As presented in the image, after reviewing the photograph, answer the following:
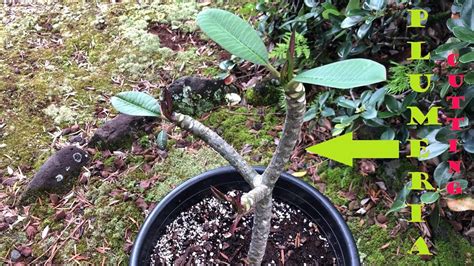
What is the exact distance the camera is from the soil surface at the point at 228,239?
1.33m

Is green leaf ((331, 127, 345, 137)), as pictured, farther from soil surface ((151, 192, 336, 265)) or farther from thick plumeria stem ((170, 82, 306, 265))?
thick plumeria stem ((170, 82, 306, 265))

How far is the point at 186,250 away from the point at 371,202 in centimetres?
67

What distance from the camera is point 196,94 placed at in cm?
194

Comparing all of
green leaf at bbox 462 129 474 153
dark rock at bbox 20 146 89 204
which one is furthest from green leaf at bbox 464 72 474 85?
dark rock at bbox 20 146 89 204

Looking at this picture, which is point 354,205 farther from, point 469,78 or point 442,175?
point 469,78

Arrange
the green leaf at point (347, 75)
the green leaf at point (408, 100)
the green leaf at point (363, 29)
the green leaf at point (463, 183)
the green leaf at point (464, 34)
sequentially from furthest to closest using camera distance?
1. the green leaf at point (363, 29)
2. the green leaf at point (408, 100)
3. the green leaf at point (463, 183)
4. the green leaf at point (464, 34)
5. the green leaf at point (347, 75)

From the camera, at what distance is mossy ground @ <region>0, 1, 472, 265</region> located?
1601 millimetres

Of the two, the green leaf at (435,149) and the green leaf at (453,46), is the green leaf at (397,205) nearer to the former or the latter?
the green leaf at (435,149)

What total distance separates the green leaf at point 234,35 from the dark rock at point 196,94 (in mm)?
1102

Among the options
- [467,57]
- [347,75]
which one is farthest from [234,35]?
[467,57]

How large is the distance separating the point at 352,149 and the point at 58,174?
3.68 ft

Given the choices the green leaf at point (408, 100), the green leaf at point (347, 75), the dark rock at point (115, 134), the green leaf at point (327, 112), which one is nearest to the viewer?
the green leaf at point (347, 75)

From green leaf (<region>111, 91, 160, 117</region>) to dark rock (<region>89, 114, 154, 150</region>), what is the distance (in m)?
0.93

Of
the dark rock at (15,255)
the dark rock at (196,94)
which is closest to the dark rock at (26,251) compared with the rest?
the dark rock at (15,255)
